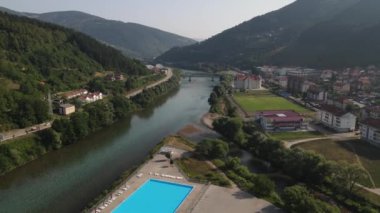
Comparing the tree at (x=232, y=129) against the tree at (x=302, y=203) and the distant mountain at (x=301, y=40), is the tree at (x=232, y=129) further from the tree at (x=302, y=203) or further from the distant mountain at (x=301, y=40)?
the distant mountain at (x=301, y=40)

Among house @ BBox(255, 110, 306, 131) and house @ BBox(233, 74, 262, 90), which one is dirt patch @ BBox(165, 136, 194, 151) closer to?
house @ BBox(255, 110, 306, 131)

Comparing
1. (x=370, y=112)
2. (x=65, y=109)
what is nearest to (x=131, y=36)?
(x=65, y=109)

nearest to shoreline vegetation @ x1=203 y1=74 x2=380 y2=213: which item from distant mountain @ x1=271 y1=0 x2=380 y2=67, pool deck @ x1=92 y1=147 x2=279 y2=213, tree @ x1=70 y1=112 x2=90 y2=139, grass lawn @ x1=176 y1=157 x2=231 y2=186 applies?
grass lawn @ x1=176 y1=157 x2=231 y2=186

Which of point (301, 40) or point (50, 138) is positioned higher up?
point (301, 40)

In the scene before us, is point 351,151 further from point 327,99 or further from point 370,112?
point 327,99

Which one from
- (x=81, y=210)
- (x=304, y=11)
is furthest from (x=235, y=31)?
(x=81, y=210)

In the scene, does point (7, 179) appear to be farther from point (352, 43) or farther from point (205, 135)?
point (352, 43)
